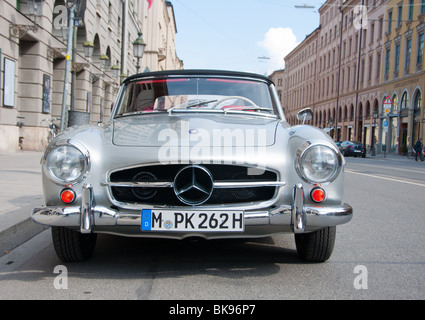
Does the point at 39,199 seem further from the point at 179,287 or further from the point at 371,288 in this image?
the point at 371,288

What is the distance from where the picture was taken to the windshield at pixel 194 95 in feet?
14.1

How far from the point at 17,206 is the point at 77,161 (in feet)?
7.79

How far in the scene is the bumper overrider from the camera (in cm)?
288

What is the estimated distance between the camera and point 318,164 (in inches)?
119

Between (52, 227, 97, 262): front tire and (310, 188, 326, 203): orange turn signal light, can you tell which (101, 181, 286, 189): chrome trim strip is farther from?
(52, 227, 97, 262): front tire

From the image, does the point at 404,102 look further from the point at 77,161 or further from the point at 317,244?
the point at 77,161

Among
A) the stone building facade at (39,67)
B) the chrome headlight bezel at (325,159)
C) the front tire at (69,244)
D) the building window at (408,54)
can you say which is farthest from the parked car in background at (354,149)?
the front tire at (69,244)

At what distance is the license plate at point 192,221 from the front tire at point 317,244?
Answer: 68cm

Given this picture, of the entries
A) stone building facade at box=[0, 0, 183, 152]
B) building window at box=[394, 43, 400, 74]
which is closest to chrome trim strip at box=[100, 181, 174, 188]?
stone building facade at box=[0, 0, 183, 152]

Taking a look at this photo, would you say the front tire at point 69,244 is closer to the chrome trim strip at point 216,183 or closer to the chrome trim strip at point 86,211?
the chrome trim strip at point 86,211

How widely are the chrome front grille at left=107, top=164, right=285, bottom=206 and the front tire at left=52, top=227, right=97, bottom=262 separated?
0.46 m

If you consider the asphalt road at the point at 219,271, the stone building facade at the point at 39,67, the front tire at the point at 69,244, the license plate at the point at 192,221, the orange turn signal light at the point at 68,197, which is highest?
the stone building facade at the point at 39,67

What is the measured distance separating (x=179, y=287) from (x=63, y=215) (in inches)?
33.3

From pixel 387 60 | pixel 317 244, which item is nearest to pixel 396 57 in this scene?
pixel 387 60
